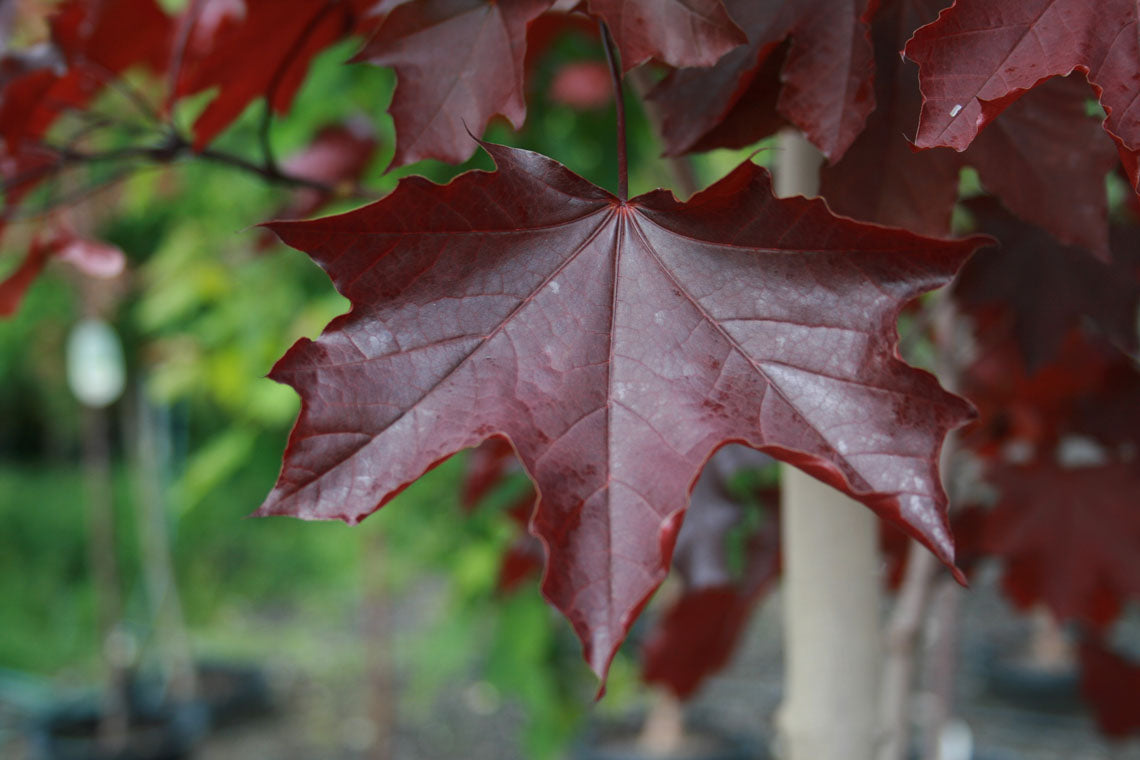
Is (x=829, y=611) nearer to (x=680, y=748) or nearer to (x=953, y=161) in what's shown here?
(x=953, y=161)

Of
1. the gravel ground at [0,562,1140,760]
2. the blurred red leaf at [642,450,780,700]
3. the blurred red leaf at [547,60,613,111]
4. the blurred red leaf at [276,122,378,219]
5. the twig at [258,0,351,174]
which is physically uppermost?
the blurred red leaf at [547,60,613,111]

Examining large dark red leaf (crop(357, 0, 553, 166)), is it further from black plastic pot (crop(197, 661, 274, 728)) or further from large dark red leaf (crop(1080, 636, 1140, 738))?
black plastic pot (crop(197, 661, 274, 728))

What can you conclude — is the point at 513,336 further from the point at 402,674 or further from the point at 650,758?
the point at 402,674

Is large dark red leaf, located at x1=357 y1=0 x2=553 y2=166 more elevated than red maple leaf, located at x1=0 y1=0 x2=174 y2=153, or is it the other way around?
red maple leaf, located at x1=0 y1=0 x2=174 y2=153

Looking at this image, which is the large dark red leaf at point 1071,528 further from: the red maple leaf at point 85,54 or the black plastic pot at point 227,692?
the black plastic pot at point 227,692

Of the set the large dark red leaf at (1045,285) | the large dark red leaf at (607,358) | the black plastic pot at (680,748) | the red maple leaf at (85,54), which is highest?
the red maple leaf at (85,54)

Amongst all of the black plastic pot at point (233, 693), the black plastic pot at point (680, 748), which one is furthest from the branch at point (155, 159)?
the black plastic pot at point (233, 693)

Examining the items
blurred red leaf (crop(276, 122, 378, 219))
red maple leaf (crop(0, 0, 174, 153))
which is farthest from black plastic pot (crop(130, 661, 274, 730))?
red maple leaf (crop(0, 0, 174, 153))
